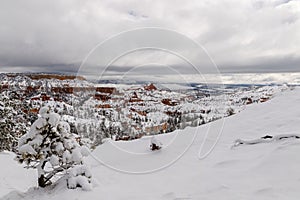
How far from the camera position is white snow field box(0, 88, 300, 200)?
492 centimetres

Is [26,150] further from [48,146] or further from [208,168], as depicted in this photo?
[208,168]

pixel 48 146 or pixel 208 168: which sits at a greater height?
pixel 48 146

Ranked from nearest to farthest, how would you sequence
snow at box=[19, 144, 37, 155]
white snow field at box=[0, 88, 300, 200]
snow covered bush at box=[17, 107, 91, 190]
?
1. white snow field at box=[0, 88, 300, 200]
2. snow at box=[19, 144, 37, 155]
3. snow covered bush at box=[17, 107, 91, 190]

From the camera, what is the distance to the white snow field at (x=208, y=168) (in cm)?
492

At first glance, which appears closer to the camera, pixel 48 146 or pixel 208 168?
pixel 208 168

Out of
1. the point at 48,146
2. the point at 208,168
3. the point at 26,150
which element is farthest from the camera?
the point at 48,146

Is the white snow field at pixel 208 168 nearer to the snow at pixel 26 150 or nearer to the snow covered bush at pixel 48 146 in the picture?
the snow covered bush at pixel 48 146

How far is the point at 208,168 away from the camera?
6715 mm

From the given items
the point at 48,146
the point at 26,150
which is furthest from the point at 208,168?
the point at 26,150

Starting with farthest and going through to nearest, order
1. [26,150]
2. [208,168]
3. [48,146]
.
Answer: [48,146] < [26,150] < [208,168]

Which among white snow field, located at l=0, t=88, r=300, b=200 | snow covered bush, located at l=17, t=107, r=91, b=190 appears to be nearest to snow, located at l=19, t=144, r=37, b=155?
snow covered bush, located at l=17, t=107, r=91, b=190

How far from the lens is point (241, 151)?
7.24m

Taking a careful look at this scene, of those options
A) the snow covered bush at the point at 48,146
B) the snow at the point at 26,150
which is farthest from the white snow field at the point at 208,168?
the snow at the point at 26,150

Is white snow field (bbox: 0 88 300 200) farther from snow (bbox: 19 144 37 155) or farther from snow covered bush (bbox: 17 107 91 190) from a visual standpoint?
snow (bbox: 19 144 37 155)
